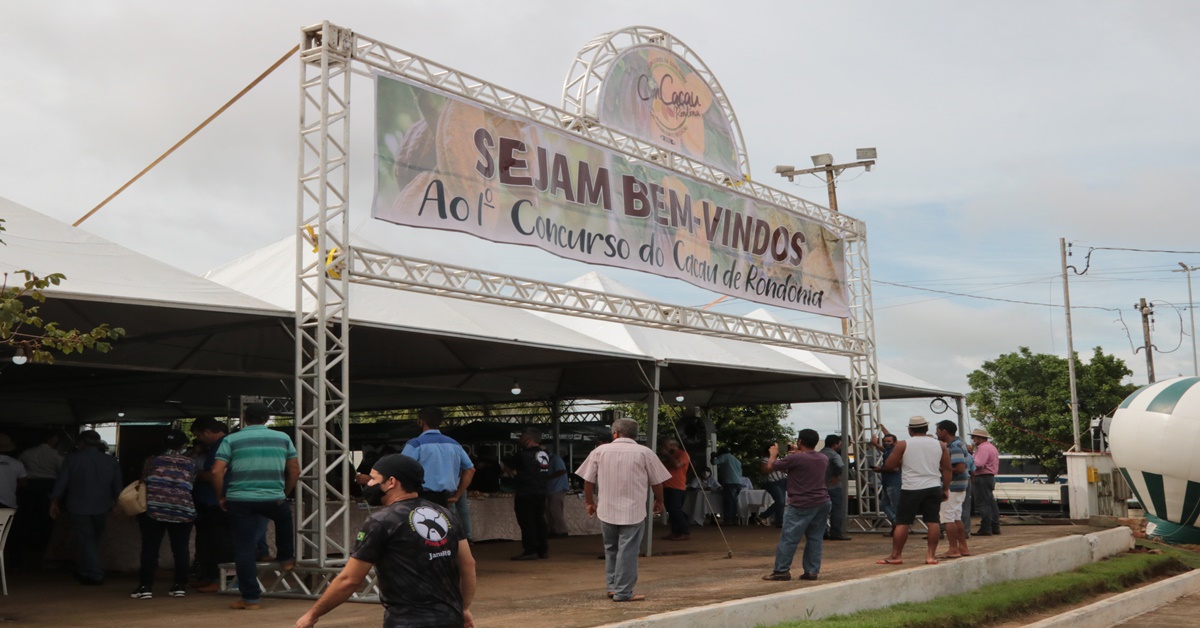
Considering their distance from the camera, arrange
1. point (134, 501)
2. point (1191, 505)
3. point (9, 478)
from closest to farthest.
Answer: point (134, 501)
point (9, 478)
point (1191, 505)

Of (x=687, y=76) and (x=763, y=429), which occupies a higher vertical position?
(x=687, y=76)

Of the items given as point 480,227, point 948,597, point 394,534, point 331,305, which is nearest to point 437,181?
point 480,227

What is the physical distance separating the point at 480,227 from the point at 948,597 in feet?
17.9

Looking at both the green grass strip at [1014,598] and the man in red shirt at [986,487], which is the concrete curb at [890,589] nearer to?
the green grass strip at [1014,598]

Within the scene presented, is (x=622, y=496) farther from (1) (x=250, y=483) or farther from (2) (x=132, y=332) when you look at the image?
(2) (x=132, y=332)

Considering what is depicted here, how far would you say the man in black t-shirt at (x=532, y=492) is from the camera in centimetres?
1230

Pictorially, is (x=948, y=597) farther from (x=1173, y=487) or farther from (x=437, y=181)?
(x=1173, y=487)

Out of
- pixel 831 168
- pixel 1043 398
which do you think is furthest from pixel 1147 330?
pixel 831 168

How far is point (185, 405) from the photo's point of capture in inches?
810

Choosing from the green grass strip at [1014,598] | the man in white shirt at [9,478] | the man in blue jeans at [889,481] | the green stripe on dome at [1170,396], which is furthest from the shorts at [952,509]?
the man in white shirt at [9,478]

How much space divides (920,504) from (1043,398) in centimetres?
3872

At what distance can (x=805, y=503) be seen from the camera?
31.3 ft

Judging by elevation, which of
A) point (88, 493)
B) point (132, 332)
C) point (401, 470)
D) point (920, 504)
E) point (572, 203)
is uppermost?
point (572, 203)

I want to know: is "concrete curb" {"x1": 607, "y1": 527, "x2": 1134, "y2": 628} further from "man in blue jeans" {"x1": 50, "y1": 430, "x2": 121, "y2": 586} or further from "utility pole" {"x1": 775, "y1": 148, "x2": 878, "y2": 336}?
"utility pole" {"x1": 775, "y1": 148, "x2": 878, "y2": 336}
